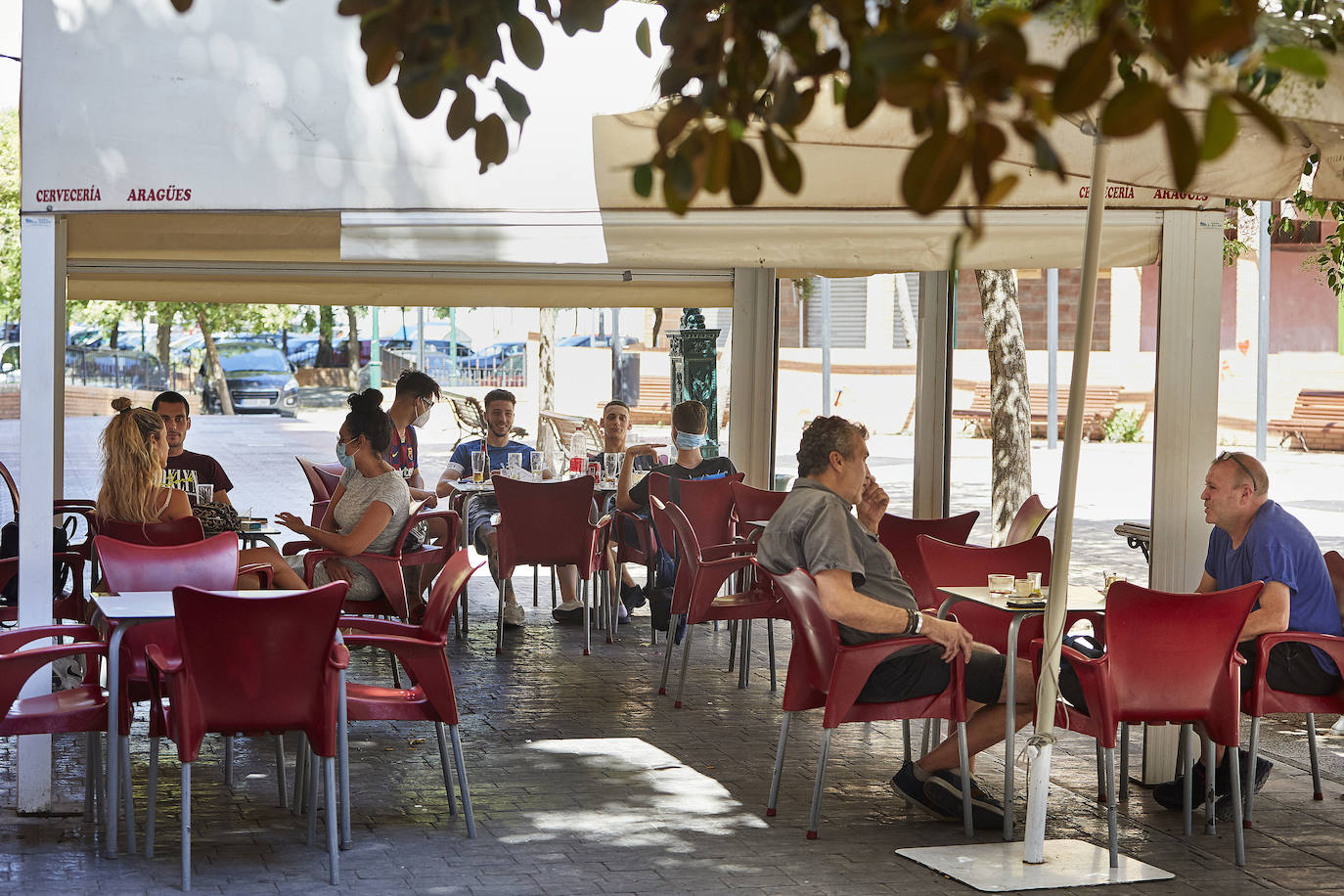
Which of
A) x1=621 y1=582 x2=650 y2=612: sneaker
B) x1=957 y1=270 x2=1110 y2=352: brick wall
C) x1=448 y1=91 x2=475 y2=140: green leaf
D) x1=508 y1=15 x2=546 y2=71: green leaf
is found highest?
x1=957 y1=270 x2=1110 y2=352: brick wall

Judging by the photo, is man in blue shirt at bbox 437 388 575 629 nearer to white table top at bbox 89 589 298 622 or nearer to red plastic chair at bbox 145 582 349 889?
white table top at bbox 89 589 298 622

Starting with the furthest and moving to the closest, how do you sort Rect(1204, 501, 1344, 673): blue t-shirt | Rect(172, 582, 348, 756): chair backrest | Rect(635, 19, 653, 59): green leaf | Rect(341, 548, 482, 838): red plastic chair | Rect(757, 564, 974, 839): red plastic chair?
Rect(1204, 501, 1344, 673): blue t-shirt → Rect(757, 564, 974, 839): red plastic chair → Rect(341, 548, 482, 838): red plastic chair → Rect(172, 582, 348, 756): chair backrest → Rect(635, 19, 653, 59): green leaf

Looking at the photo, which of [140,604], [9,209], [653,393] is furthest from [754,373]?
[9,209]

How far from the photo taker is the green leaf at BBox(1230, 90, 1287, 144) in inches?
58.6

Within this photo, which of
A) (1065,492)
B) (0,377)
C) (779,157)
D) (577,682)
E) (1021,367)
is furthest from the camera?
(0,377)

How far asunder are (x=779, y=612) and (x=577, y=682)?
116 cm

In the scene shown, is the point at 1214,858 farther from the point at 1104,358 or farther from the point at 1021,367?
the point at 1104,358

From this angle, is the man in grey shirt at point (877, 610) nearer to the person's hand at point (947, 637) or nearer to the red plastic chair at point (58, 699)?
the person's hand at point (947, 637)

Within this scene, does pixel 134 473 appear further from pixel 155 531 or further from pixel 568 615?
pixel 568 615

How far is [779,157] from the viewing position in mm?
1833

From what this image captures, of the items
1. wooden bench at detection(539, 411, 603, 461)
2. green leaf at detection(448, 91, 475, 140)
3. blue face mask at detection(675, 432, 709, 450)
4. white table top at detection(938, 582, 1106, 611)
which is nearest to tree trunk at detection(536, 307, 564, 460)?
wooden bench at detection(539, 411, 603, 461)

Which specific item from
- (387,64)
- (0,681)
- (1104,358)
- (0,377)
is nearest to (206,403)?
(0,377)

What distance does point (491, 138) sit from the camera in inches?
86.7

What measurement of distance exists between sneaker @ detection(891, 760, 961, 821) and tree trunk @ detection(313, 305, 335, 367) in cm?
3449
